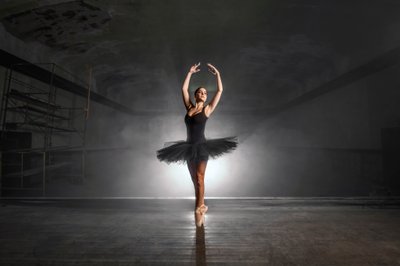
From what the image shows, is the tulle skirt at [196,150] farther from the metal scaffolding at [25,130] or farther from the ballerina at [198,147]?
the metal scaffolding at [25,130]

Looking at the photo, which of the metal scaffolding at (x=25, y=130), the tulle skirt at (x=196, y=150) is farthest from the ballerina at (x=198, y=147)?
the metal scaffolding at (x=25, y=130)

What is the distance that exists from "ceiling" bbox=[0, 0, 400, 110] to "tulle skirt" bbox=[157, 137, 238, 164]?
347 cm

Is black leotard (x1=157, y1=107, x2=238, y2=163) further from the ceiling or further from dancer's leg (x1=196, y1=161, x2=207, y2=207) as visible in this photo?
the ceiling

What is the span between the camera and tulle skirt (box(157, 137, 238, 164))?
2.85m

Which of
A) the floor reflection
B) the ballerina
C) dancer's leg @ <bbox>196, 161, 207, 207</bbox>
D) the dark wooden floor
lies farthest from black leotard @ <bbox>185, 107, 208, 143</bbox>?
the dark wooden floor

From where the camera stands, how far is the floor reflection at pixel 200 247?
2143 mm

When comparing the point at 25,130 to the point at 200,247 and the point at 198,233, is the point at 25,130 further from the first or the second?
the point at 200,247

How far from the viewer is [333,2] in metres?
5.13

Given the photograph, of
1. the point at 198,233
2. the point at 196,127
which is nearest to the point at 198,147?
the point at 196,127

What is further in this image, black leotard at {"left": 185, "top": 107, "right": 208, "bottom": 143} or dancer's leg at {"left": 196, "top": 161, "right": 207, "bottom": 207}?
black leotard at {"left": 185, "top": 107, "right": 208, "bottom": 143}

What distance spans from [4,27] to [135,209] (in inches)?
188

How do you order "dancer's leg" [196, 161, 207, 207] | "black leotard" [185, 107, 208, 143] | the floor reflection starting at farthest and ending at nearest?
"black leotard" [185, 107, 208, 143] < "dancer's leg" [196, 161, 207, 207] < the floor reflection

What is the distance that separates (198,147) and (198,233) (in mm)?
928

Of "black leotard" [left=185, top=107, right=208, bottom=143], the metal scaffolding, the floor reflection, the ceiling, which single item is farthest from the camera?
the metal scaffolding
